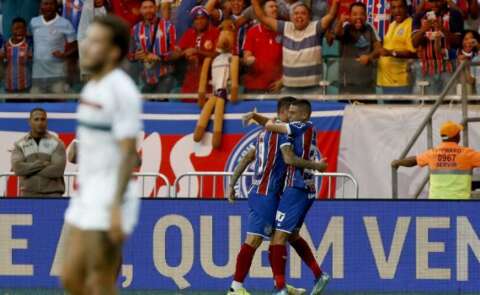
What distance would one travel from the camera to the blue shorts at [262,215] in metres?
14.2

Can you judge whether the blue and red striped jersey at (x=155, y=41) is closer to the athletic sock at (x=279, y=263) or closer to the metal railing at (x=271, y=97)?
the metal railing at (x=271, y=97)

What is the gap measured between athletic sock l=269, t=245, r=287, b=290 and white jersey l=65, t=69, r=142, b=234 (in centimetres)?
603

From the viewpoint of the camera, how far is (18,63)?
766 inches

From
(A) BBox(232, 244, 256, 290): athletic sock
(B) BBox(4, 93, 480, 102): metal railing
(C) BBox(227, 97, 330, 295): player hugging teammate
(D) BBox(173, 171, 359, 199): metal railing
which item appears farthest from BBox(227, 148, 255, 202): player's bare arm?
(B) BBox(4, 93, 480, 102): metal railing

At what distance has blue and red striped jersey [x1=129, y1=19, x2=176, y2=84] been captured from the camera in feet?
63.3

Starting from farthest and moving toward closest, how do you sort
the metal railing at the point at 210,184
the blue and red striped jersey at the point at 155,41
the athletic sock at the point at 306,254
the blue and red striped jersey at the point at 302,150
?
the blue and red striped jersey at the point at 155,41
the metal railing at the point at 210,184
the athletic sock at the point at 306,254
the blue and red striped jersey at the point at 302,150

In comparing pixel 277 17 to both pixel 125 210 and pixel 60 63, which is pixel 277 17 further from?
pixel 125 210

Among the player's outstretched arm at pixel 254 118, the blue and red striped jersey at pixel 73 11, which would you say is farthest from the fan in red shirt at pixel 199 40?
the player's outstretched arm at pixel 254 118

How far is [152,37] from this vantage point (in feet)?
63.4

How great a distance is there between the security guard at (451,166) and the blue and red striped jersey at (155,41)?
184 inches

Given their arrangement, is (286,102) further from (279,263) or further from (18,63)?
(18,63)

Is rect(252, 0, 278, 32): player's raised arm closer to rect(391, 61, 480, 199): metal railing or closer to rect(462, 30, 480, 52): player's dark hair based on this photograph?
rect(391, 61, 480, 199): metal railing

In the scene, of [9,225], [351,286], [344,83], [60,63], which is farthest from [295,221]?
[60,63]

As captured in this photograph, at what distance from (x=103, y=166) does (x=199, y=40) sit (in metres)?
11.2
